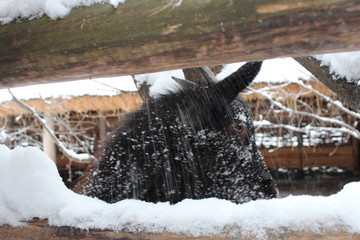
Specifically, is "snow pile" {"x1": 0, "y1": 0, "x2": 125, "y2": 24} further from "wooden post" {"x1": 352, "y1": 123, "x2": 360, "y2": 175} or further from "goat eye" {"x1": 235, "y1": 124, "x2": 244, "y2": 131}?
"wooden post" {"x1": 352, "y1": 123, "x2": 360, "y2": 175}

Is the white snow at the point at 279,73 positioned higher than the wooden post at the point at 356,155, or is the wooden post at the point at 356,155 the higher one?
the white snow at the point at 279,73

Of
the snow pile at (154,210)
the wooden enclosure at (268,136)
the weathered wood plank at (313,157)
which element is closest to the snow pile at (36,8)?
the snow pile at (154,210)

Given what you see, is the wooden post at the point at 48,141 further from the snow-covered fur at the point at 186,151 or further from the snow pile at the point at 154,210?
the snow pile at the point at 154,210

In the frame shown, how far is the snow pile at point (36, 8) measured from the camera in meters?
1.34

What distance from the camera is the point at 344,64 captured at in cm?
191

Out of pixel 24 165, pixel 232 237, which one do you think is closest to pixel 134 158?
pixel 24 165

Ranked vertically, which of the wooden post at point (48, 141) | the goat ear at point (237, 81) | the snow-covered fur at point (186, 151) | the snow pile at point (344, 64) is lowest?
the snow-covered fur at point (186, 151)

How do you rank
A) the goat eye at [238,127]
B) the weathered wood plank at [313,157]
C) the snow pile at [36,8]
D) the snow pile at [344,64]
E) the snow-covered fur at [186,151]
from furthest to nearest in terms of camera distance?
the weathered wood plank at [313,157]
the goat eye at [238,127]
the snow-covered fur at [186,151]
the snow pile at [344,64]
the snow pile at [36,8]

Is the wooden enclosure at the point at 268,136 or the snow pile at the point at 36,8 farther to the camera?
the wooden enclosure at the point at 268,136

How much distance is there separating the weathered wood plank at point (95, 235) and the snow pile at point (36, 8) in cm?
82

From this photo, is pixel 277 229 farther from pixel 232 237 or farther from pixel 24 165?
pixel 24 165

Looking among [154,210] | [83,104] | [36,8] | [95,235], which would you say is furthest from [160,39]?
[83,104]

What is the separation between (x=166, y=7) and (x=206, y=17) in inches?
5.9

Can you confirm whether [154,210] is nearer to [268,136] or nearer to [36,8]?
[36,8]
